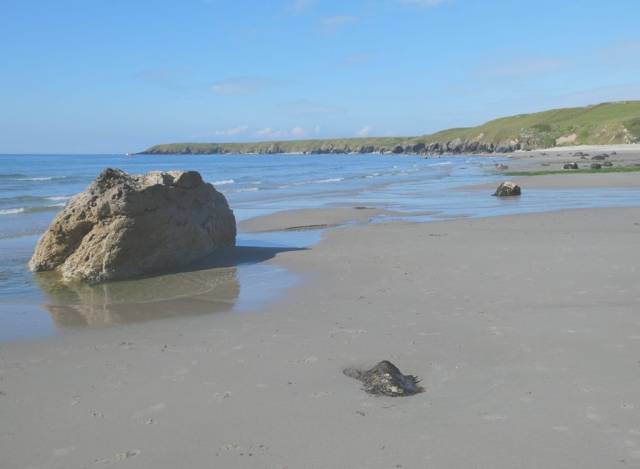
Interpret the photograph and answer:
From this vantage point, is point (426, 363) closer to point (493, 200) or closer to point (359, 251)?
point (359, 251)

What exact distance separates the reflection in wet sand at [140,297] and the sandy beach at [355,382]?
2.09 ft

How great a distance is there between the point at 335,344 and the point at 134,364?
7.44 ft

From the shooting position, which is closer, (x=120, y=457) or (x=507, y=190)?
(x=120, y=457)

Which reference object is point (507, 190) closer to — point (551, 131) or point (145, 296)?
point (145, 296)

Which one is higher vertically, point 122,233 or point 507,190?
point 122,233

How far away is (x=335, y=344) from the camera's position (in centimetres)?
719

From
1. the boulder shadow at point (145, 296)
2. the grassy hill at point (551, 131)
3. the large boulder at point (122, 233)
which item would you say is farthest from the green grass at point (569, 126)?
the boulder shadow at point (145, 296)

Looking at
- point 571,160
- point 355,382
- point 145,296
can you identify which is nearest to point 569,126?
point 571,160

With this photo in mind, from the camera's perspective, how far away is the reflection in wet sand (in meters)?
8.99

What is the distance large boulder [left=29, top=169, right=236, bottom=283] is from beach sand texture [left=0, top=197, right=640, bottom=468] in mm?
3771

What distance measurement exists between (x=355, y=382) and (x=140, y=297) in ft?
18.0

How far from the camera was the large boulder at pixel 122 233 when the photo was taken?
12.0m

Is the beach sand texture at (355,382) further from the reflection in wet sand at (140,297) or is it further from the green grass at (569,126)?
the green grass at (569,126)

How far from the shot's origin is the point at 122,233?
1219 cm
